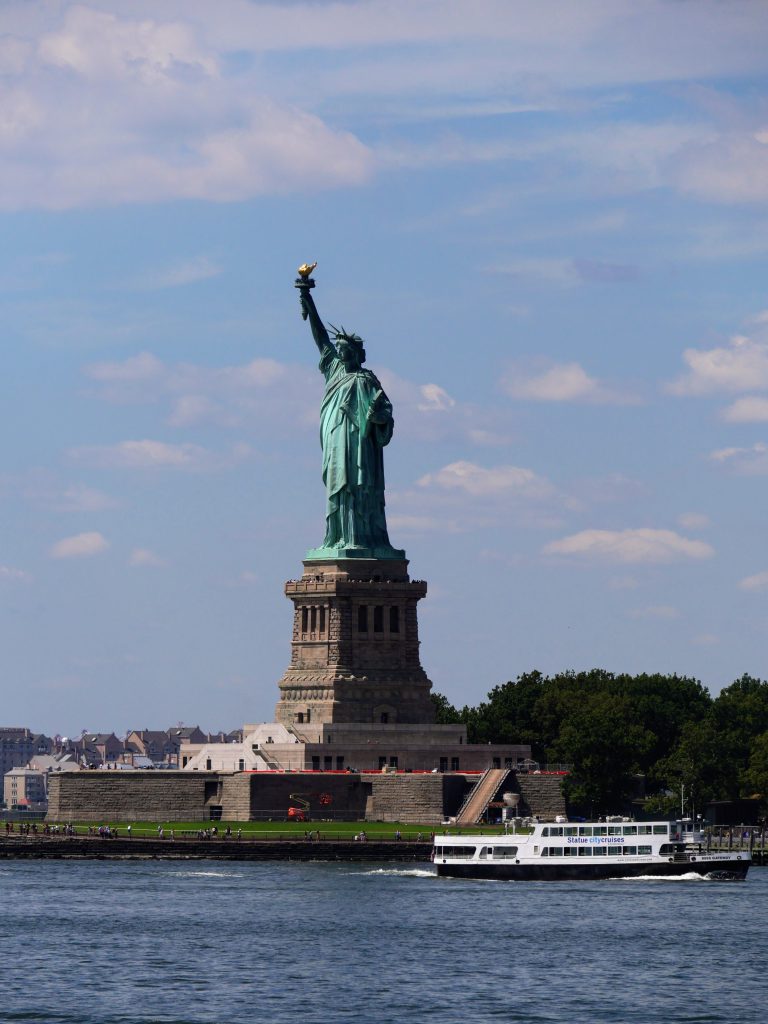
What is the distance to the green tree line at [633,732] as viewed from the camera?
140 meters

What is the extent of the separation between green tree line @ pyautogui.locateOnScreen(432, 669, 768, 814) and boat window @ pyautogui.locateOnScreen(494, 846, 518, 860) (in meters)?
23.8

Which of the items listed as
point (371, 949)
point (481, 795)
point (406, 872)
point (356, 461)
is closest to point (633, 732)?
point (481, 795)

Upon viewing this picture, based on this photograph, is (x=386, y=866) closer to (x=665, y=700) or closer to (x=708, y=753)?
(x=708, y=753)

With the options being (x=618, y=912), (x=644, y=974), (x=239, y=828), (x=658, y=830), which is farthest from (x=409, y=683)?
(x=644, y=974)

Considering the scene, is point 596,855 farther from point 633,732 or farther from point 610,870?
point 633,732

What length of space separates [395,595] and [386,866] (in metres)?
25.3

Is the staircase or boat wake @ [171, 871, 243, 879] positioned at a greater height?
the staircase

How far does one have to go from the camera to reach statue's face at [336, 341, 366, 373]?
481 ft

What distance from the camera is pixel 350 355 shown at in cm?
14688

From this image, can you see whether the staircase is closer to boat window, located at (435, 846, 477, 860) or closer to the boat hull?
boat window, located at (435, 846, 477, 860)

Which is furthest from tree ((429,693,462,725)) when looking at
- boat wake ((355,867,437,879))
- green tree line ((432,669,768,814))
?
boat wake ((355,867,437,879))

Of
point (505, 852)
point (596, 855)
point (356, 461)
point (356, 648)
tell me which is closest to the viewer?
point (596, 855)

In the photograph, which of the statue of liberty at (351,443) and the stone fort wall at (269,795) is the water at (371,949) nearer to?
the stone fort wall at (269,795)

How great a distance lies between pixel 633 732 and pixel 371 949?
58.3 m
